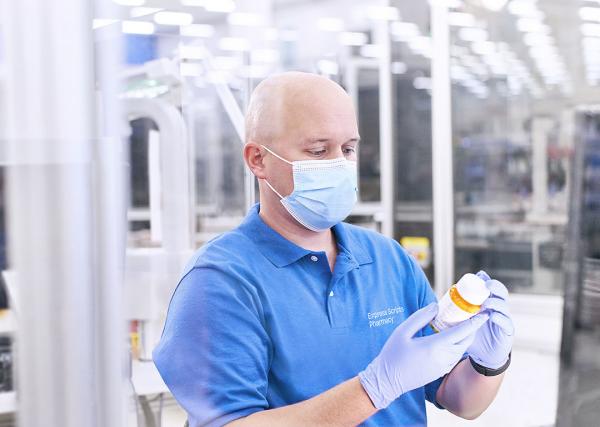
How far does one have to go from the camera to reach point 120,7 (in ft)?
2.31

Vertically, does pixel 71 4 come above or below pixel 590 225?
above

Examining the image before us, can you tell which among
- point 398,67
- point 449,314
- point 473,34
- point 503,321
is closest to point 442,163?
point 398,67

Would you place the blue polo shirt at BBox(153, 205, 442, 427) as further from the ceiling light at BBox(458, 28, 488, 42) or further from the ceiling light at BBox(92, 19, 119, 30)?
the ceiling light at BBox(458, 28, 488, 42)

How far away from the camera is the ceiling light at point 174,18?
1.50 m

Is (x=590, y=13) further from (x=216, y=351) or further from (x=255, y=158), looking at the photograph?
(x=216, y=351)

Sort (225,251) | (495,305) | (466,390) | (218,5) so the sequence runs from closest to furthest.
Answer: (495,305), (225,251), (466,390), (218,5)

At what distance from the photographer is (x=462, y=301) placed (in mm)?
1012

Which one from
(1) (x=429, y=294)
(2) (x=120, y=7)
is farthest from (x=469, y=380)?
(2) (x=120, y=7)

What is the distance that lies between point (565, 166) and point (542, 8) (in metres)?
1.00

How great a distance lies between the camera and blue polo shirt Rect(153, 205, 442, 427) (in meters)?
1.06

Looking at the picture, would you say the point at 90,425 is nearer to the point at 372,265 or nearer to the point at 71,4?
the point at 71,4

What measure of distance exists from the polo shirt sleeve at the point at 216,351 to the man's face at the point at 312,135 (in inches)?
9.0

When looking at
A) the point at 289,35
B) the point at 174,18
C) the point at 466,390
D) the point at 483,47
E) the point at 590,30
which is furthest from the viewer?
the point at 289,35

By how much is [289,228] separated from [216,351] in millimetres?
310
